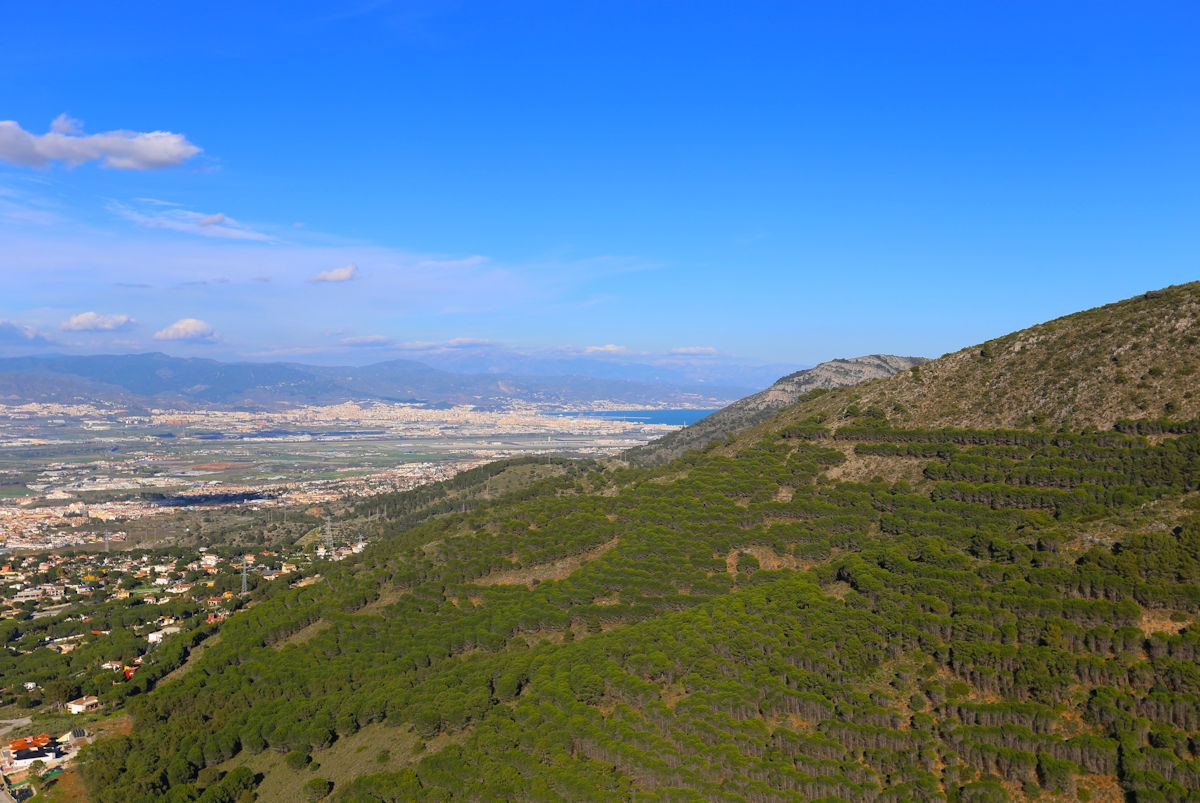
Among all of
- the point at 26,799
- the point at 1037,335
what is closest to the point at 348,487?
the point at 26,799

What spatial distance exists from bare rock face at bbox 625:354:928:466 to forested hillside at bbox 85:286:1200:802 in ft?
205

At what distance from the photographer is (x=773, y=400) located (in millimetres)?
141500

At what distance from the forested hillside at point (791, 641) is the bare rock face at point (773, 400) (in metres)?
62.3

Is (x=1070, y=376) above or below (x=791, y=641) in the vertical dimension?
above

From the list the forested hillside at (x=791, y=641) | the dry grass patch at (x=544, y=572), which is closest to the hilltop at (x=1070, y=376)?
the forested hillside at (x=791, y=641)

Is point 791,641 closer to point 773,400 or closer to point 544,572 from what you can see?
point 544,572

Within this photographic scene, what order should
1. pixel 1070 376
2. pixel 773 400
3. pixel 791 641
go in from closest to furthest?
pixel 791 641
pixel 1070 376
pixel 773 400

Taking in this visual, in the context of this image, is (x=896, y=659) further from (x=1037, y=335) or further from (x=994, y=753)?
(x=1037, y=335)

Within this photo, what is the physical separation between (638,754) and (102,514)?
6388 inches

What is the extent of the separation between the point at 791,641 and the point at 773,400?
10377 cm

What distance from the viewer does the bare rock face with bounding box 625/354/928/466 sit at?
134 meters

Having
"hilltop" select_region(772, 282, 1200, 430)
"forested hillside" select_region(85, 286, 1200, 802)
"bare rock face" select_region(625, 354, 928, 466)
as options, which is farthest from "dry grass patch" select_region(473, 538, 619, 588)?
"bare rock face" select_region(625, 354, 928, 466)

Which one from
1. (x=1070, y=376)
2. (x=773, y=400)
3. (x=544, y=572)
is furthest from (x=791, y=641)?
(x=773, y=400)

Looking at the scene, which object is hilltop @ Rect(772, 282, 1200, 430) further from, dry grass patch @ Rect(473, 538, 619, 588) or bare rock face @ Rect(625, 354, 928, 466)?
bare rock face @ Rect(625, 354, 928, 466)
